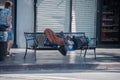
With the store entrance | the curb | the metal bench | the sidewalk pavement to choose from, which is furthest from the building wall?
the curb

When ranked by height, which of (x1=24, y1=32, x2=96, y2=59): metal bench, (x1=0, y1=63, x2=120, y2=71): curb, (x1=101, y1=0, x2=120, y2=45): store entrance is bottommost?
(x1=0, y1=63, x2=120, y2=71): curb

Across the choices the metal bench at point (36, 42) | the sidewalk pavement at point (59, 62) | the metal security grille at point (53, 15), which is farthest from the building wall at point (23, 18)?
the metal bench at point (36, 42)

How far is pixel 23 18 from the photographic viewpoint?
57.0ft

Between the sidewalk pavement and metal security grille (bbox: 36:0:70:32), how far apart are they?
2.14 meters

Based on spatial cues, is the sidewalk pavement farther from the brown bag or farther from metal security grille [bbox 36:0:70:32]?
metal security grille [bbox 36:0:70:32]

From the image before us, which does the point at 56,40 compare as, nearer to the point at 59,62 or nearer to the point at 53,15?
the point at 59,62

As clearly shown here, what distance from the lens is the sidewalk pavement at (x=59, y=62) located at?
13.1 metres

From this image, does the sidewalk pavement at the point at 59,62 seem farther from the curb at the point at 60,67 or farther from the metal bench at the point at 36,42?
the metal bench at the point at 36,42

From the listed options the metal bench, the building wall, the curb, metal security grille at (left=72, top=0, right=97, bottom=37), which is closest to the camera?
the curb

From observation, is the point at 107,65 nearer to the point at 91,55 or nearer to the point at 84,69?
the point at 84,69

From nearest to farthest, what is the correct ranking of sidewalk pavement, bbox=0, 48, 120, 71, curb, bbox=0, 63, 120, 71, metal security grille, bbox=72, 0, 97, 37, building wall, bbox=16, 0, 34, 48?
curb, bbox=0, 63, 120, 71 → sidewalk pavement, bbox=0, 48, 120, 71 → building wall, bbox=16, 0, 34, 48 → metal security grille, bbox=72, 0, 97, 37

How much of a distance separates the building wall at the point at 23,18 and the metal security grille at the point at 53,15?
1.10 ft

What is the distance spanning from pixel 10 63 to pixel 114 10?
6553 mm

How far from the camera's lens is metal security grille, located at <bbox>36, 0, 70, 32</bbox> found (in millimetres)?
17672
